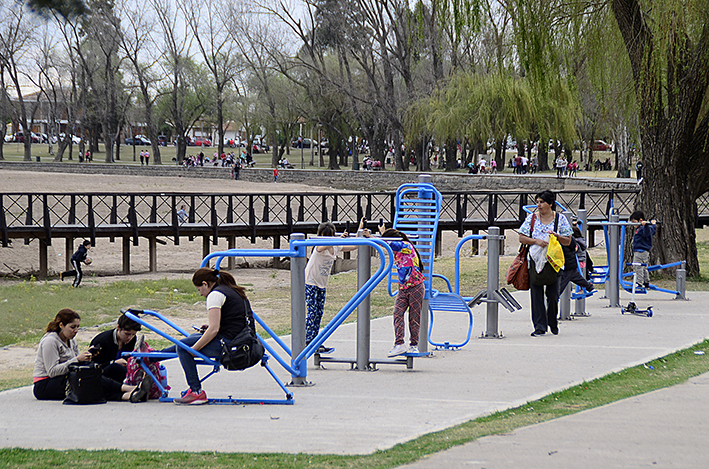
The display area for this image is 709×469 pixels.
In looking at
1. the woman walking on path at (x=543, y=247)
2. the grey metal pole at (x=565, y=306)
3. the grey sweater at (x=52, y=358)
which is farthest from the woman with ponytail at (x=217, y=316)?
the grey metal pole at (x=565, y=306)

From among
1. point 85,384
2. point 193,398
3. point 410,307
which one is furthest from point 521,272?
point 85,384

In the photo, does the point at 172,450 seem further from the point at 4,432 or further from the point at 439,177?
the point at 439,177

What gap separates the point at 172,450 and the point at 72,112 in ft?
248

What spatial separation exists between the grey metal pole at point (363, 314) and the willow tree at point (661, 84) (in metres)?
7.59

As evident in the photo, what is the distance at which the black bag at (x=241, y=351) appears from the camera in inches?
222

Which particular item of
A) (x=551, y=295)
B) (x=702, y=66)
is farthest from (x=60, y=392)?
(x=702, y=66)

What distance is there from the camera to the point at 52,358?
6246 mm

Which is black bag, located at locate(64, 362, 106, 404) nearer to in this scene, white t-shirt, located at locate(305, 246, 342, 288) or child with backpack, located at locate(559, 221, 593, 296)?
white t-shirt, located at locate(305, 246, 342, 288)

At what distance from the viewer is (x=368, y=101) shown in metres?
57.9

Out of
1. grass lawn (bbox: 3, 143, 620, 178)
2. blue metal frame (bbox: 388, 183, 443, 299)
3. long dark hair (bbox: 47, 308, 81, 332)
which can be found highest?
grass lawn (bbox: 3, 143, 620, 178)

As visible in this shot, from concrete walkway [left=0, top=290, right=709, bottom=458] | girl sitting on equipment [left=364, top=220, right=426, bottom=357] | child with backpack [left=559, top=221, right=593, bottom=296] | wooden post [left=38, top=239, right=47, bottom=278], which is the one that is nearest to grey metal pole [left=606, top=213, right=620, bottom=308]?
child with backpack [left=559, top=221, right=593, bottom=296]

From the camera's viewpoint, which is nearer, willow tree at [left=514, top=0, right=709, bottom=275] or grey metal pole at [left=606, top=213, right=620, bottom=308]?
A: grey metal pole at [left=606, top=213, right=620, bottom=308]

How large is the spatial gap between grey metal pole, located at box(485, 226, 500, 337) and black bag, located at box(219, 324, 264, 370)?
3.31 meters

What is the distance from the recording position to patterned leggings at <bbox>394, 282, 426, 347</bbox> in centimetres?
721
